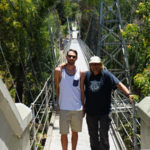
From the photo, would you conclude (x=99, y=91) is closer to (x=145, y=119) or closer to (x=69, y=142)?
(x=145, y=119)

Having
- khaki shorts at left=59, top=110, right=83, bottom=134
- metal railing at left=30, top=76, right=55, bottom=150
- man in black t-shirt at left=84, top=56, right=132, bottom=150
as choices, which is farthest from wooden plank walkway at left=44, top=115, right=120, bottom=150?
man in black t-shirt at left=84, top=56, right=132, bottom=150

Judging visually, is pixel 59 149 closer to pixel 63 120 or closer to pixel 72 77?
pixel 63 120

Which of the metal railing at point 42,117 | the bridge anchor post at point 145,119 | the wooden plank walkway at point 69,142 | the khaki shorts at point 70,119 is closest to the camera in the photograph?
the bridge anchor post at point 145,119

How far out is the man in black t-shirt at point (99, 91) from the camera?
2.28 m

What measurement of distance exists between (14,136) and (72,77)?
0.83 metres

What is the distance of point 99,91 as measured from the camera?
2283 mm

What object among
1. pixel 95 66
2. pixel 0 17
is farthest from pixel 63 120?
pixel 0 17

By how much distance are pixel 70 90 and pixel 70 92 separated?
0.07 feet

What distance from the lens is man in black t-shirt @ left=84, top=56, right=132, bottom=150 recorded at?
2.28 meters

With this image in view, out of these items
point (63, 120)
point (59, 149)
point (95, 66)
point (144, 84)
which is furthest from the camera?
point (144, 84)

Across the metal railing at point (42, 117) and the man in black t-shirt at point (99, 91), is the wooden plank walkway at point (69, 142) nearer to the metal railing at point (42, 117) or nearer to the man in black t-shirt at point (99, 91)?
the metal railing at point (42, 117)

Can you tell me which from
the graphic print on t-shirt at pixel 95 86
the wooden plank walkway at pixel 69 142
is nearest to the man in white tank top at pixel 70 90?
the graphic print on t-shirt at pixel 95 86

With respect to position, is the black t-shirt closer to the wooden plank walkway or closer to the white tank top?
the white tank top

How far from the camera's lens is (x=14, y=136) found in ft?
5.69
